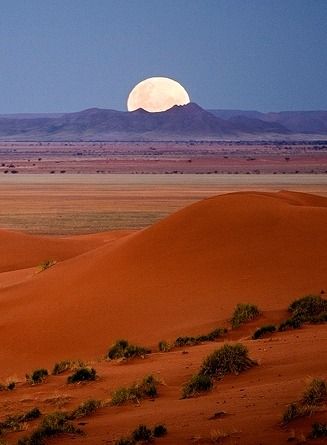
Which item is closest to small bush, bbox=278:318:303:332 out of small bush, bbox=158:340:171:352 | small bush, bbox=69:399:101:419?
small bush, bbox=158:340:171:352

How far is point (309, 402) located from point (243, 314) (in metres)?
7.51

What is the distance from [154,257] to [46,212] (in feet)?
108

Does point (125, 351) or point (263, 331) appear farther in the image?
point (263, 331)

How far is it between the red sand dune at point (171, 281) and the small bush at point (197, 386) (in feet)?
17.6

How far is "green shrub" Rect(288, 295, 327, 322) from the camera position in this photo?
54.6 feet

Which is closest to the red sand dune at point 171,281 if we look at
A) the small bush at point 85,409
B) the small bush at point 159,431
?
the small bush at point 85,409

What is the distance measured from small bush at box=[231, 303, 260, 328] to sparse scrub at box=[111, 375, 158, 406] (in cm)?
494

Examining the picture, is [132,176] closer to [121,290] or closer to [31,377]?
[121,290]

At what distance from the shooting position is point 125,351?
50.6 ft

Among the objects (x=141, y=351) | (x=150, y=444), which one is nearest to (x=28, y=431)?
(x=150, y=444)

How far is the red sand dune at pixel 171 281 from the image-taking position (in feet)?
60.3

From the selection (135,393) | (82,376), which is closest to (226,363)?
(135,393)

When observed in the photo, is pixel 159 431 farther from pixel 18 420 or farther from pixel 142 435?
pixel 18 420

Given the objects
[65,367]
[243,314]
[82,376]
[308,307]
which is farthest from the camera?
[243,314]
